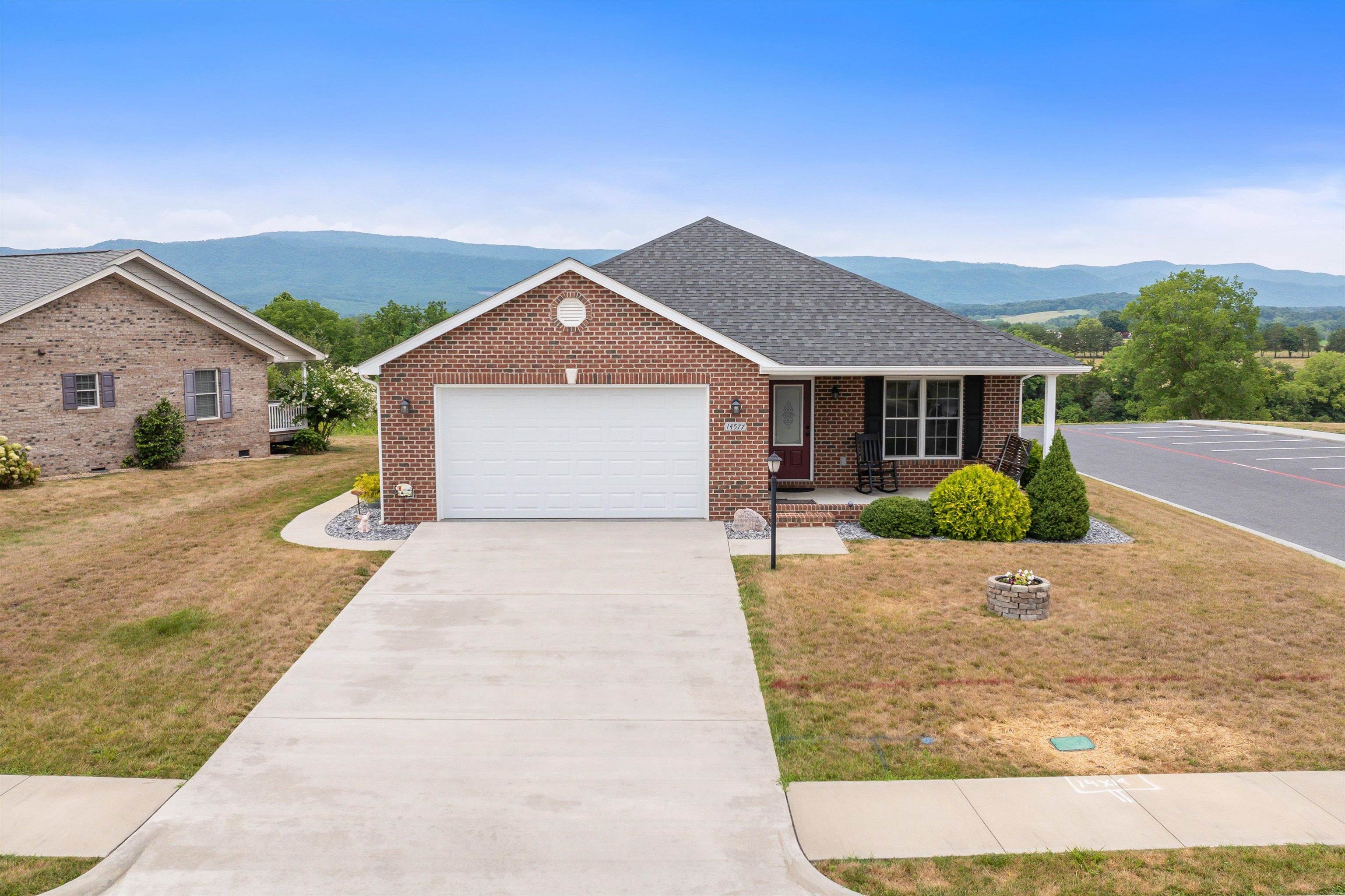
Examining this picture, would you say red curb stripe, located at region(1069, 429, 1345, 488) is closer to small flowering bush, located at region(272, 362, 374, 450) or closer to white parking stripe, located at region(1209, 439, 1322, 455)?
white parking stripe, located at region(1209, 439, 1322, 455)

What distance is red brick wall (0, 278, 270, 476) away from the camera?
2020 centimetres

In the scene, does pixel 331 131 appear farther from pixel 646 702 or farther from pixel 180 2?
pixel 646 702

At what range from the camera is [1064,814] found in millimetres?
5957

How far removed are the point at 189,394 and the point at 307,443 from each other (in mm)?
3917

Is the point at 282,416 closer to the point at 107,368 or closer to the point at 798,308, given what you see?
the point at 107,368

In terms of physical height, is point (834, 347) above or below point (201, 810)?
above

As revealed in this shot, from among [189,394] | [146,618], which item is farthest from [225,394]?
[146,618]

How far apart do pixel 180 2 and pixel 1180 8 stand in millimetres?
34835

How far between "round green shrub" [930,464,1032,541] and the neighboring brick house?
19.5 m

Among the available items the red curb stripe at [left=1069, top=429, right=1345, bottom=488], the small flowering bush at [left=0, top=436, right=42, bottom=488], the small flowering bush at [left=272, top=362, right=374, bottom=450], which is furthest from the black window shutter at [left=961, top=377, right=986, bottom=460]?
the small flowering bush at [left=0, top=436, right=42, bottom=488]

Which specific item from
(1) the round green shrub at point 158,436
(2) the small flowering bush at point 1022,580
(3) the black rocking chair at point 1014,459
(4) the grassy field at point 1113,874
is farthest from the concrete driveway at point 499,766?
(1) the round green shrub at point 158,436

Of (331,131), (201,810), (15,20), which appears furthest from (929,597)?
(331,131)

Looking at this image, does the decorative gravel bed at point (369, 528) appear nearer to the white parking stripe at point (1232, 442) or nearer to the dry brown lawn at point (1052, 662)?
the dry brown lawn at point (1052, 662)

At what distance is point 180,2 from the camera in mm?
31109
